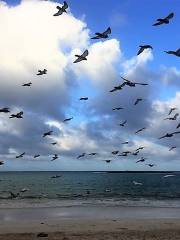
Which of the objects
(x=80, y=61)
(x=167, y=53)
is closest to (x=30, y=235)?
(x=80, y=61)

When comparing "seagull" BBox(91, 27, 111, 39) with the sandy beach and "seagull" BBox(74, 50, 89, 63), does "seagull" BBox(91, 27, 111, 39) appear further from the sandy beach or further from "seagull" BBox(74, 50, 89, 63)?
the sandy beach

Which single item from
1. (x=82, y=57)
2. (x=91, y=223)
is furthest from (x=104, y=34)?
(x=91, y=223)

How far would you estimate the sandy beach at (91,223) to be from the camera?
30.1 m

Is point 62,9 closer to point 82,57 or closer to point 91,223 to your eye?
point 82,57

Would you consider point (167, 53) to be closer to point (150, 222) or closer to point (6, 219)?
point (150, 222)

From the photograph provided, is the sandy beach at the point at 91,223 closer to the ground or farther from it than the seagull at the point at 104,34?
closer to the ground

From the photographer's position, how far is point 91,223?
36469mm

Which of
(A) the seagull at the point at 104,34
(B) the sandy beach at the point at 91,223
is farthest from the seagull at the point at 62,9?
(B) the sandy beach at the point at 91,223

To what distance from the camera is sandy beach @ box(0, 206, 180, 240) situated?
30.1 m

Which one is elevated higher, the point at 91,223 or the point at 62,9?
the point at 62,9

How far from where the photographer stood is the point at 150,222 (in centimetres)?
3731

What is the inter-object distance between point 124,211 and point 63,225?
39.0 feet

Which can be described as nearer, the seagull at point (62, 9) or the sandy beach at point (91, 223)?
the seagull at point (62, 9)

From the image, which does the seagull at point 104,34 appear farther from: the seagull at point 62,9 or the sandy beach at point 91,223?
the sandy beach at point 91,223
